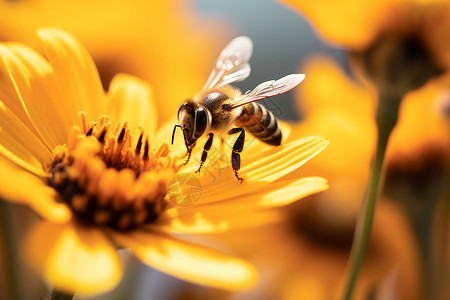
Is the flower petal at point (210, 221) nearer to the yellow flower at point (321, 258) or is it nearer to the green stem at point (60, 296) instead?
the green stem at point (60, 296)

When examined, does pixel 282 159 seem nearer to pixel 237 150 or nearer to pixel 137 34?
pixel 237 150

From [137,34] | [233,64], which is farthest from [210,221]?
[137,34]

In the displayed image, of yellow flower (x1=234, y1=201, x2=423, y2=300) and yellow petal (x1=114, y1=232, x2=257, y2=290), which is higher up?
yellow petal (x1=114, y1=232, x2=257, y2=290)

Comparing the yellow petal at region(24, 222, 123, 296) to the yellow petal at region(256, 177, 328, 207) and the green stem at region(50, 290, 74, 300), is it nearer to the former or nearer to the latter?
the green stem at region(50, 290, 74, 300)

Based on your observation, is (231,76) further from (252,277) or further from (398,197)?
(252,277)

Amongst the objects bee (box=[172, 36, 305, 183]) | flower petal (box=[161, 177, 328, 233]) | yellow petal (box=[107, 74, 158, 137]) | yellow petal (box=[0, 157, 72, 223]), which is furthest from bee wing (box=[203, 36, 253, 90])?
yellow petal (box=[0, 157, 72, 223])

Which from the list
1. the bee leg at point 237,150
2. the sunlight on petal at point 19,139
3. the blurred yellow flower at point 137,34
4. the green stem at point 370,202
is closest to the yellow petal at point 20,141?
the sunlight on petal at point 19,139
